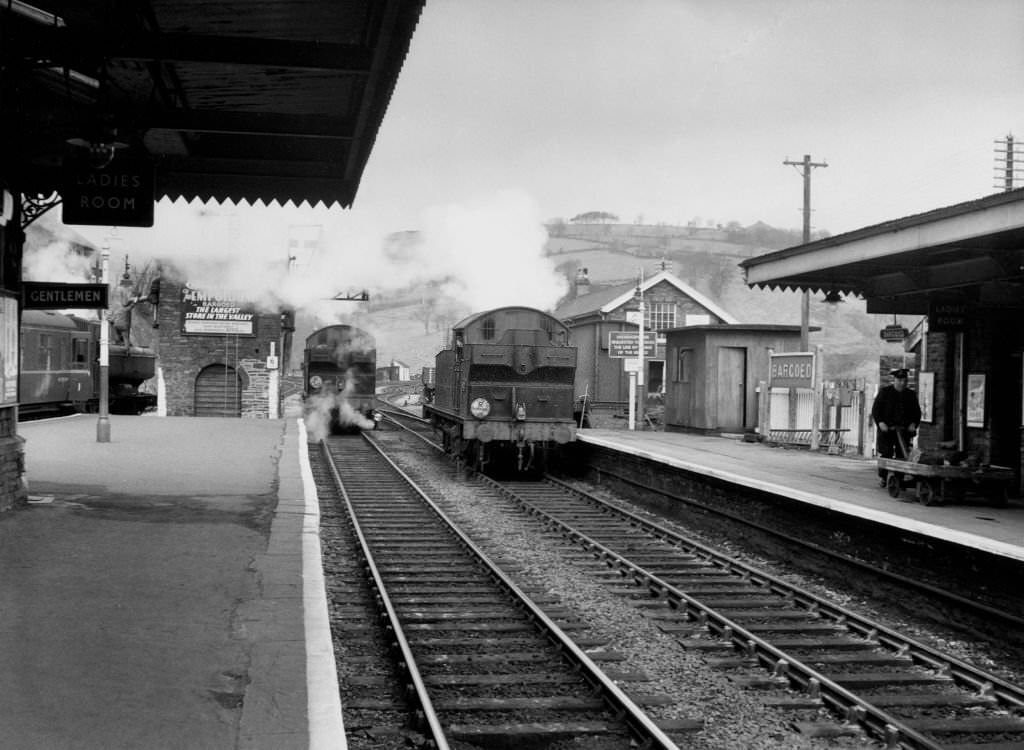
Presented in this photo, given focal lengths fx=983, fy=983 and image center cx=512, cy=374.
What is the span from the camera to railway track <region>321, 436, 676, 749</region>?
16.9 feet

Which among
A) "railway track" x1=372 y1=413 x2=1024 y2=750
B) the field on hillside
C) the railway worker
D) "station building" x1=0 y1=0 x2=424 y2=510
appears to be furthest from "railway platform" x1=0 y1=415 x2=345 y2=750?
the field on hillside

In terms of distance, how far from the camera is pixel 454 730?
5.10 meters

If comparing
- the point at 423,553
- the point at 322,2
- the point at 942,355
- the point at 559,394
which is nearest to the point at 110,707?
the point at 322,2

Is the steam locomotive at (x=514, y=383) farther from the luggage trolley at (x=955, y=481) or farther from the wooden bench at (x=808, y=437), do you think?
the luggage trolley at (x=955, y=481)

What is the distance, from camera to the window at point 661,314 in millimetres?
34562

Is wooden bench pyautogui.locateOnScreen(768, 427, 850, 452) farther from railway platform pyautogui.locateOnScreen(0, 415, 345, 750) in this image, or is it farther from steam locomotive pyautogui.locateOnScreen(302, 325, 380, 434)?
steam locomotive pyautogui.locateOnScreen(302, 325, 380, 434)

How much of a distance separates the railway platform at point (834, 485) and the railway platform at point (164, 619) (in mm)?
4844

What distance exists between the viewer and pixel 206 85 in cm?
808

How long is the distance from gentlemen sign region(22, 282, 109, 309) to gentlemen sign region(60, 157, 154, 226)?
1682 millimetres

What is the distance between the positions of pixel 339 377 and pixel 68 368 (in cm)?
653

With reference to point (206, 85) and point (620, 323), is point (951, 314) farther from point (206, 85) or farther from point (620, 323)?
point (620, 323)

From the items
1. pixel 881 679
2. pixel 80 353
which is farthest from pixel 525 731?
pixel 80 353

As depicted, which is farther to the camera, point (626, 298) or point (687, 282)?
point (687, 282)

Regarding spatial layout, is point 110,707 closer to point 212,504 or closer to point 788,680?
point 788,680
